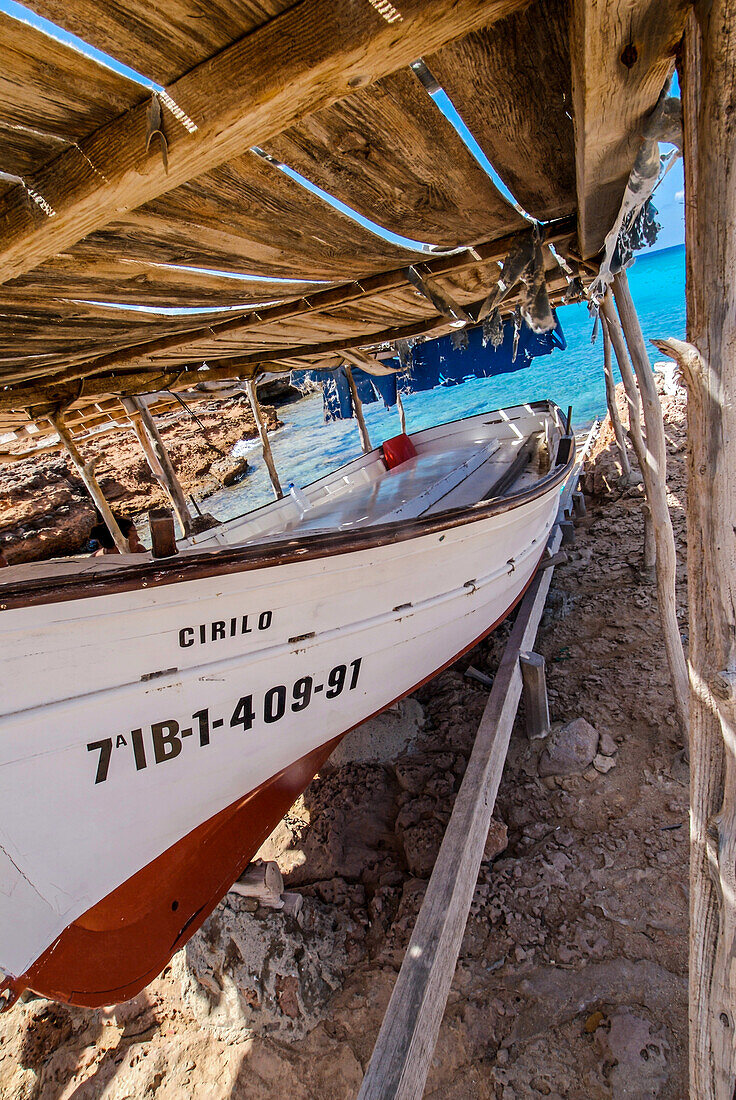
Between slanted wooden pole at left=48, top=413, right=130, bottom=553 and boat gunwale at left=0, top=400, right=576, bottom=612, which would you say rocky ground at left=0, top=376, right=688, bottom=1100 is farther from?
slanted wooden pole at left=48, top=413, right=130, bottom=553

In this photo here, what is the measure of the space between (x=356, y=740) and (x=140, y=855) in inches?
92.5

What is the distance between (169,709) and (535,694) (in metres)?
2.78

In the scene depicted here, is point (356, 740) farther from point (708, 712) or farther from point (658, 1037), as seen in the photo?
point (708, 712)

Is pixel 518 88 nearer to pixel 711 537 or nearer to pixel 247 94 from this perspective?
pixel 247 94

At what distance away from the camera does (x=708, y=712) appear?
5.91 ft

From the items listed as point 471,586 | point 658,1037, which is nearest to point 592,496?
point 471,586

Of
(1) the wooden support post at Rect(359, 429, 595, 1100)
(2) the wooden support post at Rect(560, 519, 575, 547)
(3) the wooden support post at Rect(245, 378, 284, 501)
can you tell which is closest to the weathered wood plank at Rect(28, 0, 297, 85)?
(1) the wooden support post at Rect(359, 429, 595, 1100)

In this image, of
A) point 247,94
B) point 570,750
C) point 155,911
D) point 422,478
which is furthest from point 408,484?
point 247,94

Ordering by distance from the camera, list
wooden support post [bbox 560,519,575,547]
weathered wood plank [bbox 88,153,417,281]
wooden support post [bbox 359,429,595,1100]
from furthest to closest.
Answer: wooden support post [bbox 560,519,575,547], weathered wood plank [bbox 88,153,417,281], wooden support post [bbox 359,429,595,1100]

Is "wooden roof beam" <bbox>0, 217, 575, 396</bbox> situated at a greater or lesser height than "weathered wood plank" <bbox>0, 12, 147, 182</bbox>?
lesser

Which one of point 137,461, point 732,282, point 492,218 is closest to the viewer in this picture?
point 732,282

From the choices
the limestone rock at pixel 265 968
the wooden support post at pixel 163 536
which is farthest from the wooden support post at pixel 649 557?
the wooden support post at pixel 163 536

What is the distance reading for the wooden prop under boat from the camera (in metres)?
2.15

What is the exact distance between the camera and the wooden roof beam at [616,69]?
1281mm
